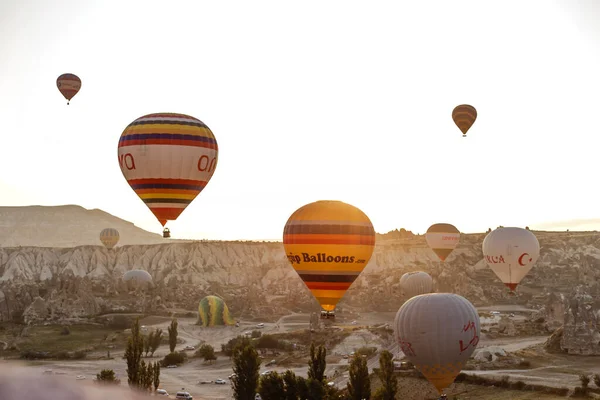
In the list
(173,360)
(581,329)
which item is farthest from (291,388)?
(581,329)

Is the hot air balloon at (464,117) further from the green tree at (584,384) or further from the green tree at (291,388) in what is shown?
the green tree at (291,388)

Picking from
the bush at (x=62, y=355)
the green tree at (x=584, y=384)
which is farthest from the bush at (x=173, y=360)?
the green tree at (x=584, y=384)

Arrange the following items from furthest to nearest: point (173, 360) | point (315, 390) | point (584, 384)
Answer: point (173, 360) → point (584, 384) → point (315, 390)

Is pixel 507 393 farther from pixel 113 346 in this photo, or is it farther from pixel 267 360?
pixel 113 346

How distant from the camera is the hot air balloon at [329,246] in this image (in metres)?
43.8

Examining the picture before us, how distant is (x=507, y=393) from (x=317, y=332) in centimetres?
3411

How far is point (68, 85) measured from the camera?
75.4 meters

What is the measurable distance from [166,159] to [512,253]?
4015 cm

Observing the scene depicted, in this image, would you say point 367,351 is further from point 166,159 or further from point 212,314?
point 212,314

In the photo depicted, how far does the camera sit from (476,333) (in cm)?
4362

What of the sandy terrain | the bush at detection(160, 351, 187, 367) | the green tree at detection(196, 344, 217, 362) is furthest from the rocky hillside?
the green tree at detection(196, 344, 217, 362)

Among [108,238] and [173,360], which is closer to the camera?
[173,360]

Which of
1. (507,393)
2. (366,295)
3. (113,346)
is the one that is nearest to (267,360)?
(113,346)

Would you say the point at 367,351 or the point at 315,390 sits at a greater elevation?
the point at 315,390
